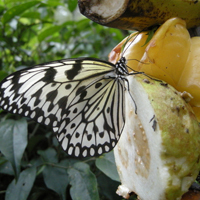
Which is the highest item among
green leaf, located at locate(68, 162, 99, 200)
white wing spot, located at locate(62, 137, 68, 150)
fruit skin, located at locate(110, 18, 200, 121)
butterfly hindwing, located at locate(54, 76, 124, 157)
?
fruit skin, located at locate(110, 18, 200, 121)

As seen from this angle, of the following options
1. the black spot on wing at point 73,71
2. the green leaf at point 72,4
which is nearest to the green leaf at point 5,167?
the black spot on wing at point 73,71

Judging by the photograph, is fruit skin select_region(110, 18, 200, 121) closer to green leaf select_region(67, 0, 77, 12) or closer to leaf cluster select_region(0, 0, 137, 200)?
leaf cluster select_region(0, 0, 137, 200)

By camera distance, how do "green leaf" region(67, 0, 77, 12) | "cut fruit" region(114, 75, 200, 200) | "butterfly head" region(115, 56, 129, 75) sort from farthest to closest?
"green leaf" region(67, 0, 77, 12), "butterfly head" region(115, 56, 129, 75), "cut fruit" region(114, 75, 200, 200)

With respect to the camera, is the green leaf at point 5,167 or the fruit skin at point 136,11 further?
the green leaf at point 5,167

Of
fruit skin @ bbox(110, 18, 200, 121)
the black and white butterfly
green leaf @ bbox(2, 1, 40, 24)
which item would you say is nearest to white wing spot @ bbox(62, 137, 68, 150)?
the black and white butterfly

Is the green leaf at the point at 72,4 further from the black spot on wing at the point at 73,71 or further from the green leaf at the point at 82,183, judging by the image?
the green leaf at the point at 82,183

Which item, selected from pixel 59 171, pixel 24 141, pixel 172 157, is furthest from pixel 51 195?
pixel 172 157

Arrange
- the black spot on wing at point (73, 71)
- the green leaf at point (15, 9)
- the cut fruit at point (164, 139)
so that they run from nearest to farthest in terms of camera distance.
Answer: the cut fruit at point (164, 139) < the black spot on wing at point (73, 71) < the green leaf at point (15, 9)

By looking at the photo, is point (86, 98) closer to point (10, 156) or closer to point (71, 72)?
point (71, 72)
